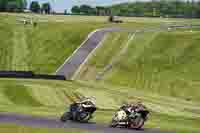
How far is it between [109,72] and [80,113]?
38758 mm

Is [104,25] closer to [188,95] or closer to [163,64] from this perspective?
[163,64]

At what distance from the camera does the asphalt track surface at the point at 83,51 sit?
79188 millimetres

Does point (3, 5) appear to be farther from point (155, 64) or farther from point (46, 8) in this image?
point (155, 64)

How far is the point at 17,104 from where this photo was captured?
5244 cm

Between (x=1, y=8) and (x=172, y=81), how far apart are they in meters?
112

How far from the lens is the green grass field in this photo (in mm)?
51438

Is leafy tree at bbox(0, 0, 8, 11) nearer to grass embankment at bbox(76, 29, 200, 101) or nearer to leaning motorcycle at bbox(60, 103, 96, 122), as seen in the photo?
grass embankment at bbox(76, 29, 200, 101)

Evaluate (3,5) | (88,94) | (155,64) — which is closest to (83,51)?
(155,64)

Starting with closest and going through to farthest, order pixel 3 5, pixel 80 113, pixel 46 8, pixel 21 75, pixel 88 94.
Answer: pixel 80 113
pixel 88 94
pixel 21 75
pixel 3 5
pixel 46 8

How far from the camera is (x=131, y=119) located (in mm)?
36281

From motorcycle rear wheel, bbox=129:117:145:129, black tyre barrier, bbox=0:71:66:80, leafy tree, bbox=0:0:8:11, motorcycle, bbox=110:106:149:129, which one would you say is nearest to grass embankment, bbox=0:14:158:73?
black tyre barrier, bbox=0:71:66:80

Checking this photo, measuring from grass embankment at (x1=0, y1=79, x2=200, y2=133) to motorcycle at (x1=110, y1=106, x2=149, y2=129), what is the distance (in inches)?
119

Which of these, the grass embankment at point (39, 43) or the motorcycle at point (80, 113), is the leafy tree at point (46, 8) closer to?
the grass embankment at point (39, 43)

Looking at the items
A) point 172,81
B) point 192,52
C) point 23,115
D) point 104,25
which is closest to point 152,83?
point 172,81
